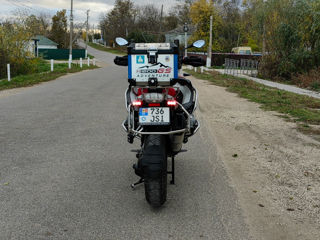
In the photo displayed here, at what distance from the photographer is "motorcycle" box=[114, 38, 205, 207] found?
13.3 ft

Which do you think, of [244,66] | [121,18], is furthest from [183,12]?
[244,66]

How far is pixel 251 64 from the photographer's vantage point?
101ft

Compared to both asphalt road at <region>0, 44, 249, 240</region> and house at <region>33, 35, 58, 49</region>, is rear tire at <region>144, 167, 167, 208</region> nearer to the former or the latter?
asphalt road at <region>0, 44, 249, 240</region>

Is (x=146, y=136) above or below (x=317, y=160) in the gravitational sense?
above

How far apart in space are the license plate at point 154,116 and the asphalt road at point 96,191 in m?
0.91

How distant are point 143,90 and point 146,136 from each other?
58 centimetres

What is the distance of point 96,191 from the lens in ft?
Result: 15.4

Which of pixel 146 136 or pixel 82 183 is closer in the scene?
pixel 146 136

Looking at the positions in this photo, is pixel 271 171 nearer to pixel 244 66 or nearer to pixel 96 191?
pixel 96 191

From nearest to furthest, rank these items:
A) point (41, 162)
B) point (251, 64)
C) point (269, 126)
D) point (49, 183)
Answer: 1. point (49, 183)
2. point (41, 162)
3. point (269, 126)
4. point (251, 64)

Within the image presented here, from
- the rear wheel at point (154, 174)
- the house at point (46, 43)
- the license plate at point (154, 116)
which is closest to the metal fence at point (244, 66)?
the license plate at point (154, 116)

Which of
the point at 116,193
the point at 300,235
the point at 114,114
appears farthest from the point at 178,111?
the point at 114,114

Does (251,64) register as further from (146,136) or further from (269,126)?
(146,136)

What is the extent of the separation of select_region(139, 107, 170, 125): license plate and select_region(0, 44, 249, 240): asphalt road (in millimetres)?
905
